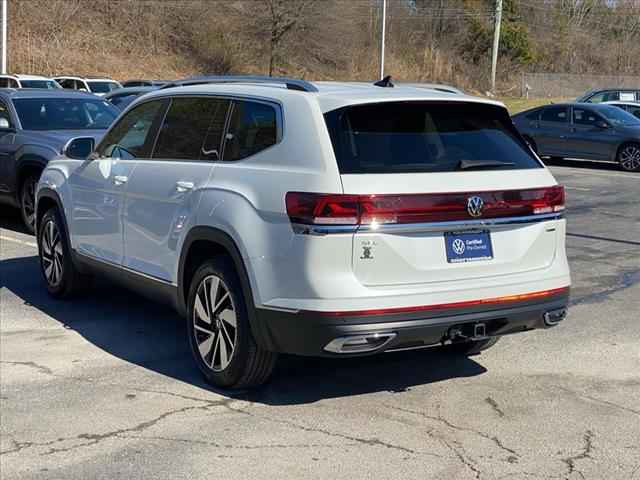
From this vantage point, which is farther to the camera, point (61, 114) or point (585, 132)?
point (585, 132)

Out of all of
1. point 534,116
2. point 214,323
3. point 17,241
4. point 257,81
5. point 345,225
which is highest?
point 257,81

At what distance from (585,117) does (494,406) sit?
56.6 feet

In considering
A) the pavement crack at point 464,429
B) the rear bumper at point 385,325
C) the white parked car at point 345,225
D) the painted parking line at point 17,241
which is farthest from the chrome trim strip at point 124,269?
the painted parking line at point 17,241

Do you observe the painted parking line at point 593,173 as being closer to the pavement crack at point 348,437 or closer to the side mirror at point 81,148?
the side mirror at point 81,148

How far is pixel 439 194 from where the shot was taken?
5098mm

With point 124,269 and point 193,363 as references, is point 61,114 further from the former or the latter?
point 193,363

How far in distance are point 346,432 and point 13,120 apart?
8.14 meters

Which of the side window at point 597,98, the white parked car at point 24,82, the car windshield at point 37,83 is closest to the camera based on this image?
the white parked car at point 24,82

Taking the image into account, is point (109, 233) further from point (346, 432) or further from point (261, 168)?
point (346, 432)

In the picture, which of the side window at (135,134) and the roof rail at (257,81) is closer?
the roof rail at (257,81)

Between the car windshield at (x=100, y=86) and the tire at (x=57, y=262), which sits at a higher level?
the car windshield at (x=100, y=86)

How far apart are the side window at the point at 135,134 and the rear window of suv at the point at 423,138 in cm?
189

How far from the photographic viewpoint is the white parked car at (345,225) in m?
4.96

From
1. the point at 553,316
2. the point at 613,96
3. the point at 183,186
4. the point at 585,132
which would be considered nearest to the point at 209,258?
the point at 183,186
